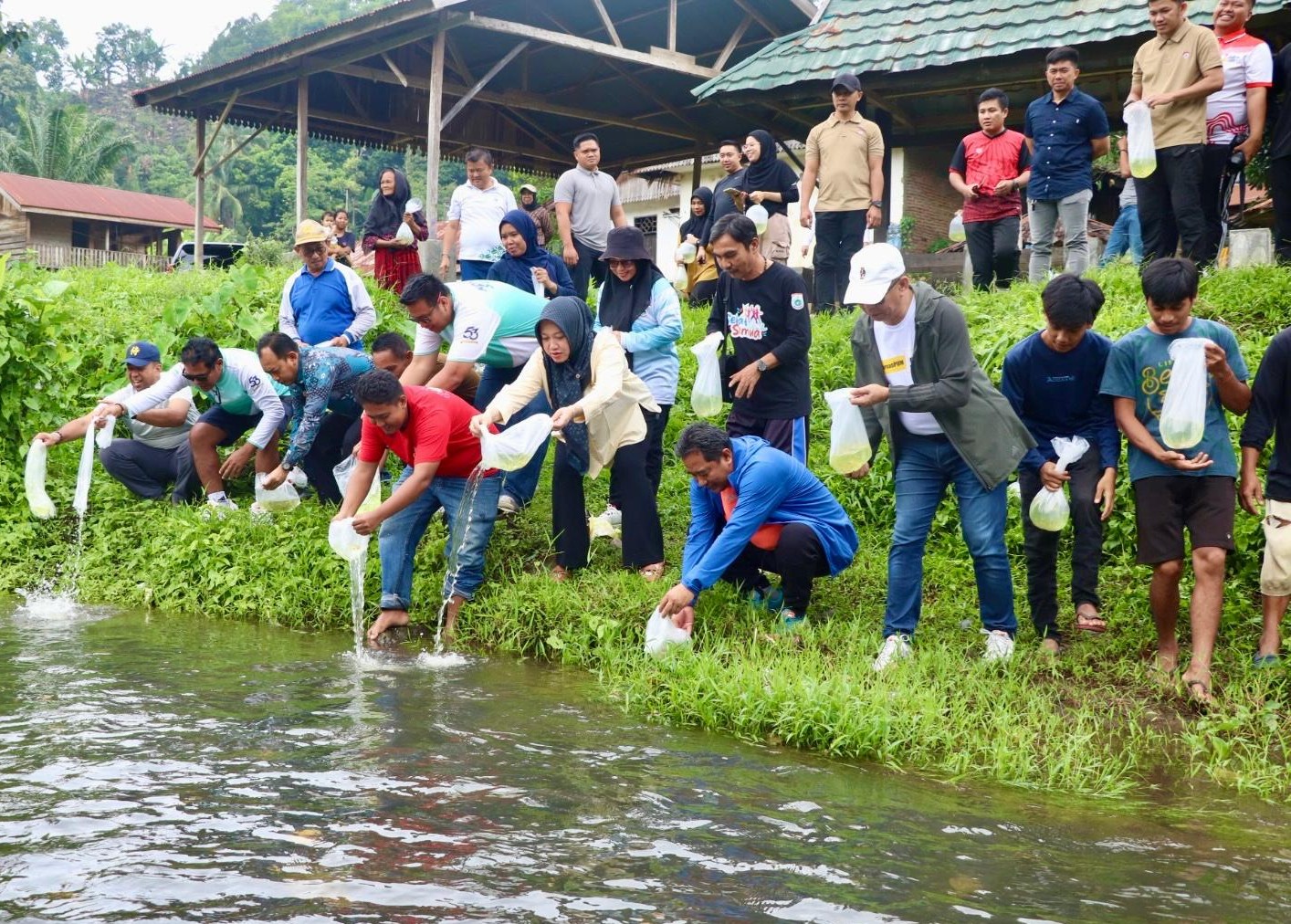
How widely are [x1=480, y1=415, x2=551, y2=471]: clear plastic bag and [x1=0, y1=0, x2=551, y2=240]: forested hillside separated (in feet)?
51.0

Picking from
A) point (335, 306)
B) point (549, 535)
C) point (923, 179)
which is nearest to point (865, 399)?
point (549, 535)

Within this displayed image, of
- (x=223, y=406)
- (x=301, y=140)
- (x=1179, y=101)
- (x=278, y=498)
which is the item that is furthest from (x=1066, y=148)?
(x=301, y=140)

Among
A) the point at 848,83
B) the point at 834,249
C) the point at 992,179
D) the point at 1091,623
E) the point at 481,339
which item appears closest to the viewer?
the point at 1091,623

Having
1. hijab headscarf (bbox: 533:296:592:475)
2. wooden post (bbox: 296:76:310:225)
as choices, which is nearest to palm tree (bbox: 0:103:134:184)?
wooden post (bbox: 296:76:310:225)

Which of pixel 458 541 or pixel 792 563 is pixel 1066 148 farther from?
pixel 458 541

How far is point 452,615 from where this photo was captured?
709 centimetres

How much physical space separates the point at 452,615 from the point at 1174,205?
5861 millimetres

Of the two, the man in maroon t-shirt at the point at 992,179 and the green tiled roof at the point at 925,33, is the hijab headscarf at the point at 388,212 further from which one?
the man in maroon t-shirt at the point at 992,179

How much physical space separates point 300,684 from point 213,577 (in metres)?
2.24

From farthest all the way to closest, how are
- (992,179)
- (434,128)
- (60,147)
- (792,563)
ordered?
1. (60,147)
2. (434,128)
3. (992,179)
4. (792,563)

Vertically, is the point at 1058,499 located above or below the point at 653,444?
below

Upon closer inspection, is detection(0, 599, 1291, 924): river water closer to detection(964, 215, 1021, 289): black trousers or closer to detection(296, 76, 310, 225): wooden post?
detection(964, 215, 1021, 289): black trousers

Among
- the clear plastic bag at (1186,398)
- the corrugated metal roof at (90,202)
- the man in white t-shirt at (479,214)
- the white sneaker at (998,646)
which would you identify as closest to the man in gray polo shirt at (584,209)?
the man in white t-shirt at (479,214)

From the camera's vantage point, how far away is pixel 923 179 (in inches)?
590
